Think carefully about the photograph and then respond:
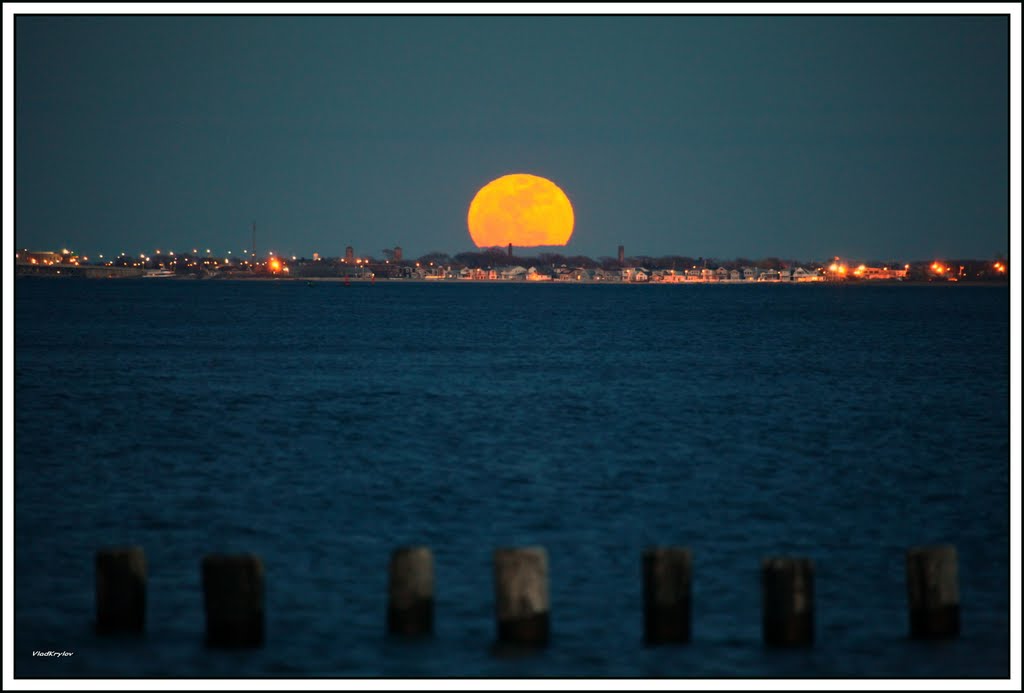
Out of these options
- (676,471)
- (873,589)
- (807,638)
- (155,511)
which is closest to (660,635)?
(807,638)

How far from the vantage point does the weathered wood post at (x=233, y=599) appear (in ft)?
42.5

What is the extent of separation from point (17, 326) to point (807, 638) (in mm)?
93408

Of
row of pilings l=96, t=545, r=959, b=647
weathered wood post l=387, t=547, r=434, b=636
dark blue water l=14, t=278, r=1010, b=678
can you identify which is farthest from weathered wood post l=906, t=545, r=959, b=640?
weathered wood post l=387, t=547, r=434, b=636

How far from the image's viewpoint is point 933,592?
539 inches

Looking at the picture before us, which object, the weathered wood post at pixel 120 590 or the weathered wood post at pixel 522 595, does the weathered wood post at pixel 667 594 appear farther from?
the weathered wood post at pixel 120 590

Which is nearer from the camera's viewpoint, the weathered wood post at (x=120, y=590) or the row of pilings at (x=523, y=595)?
the row of pilings at (x=523, y=595)

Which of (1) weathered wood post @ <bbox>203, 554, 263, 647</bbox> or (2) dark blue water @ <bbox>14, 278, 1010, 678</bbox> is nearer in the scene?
(1) weathered wood post @ <bbox>203, 554, 263, 647</bbox>

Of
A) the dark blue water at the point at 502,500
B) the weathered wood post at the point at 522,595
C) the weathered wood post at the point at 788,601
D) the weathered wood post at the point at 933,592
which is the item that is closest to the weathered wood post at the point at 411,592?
the dark blue water at the point at 502,500

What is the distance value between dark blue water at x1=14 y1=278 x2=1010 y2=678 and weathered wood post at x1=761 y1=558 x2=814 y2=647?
300 mm

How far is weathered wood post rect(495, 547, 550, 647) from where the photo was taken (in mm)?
12875

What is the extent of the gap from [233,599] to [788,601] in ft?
16.9

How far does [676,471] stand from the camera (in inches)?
1125

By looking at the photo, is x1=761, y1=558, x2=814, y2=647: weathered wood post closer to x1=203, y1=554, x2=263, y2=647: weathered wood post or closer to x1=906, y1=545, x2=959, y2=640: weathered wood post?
x1=906, y1=545, x2=959, y2=640: weathered wood post

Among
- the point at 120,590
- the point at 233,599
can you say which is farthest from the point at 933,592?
the point at 120,590
